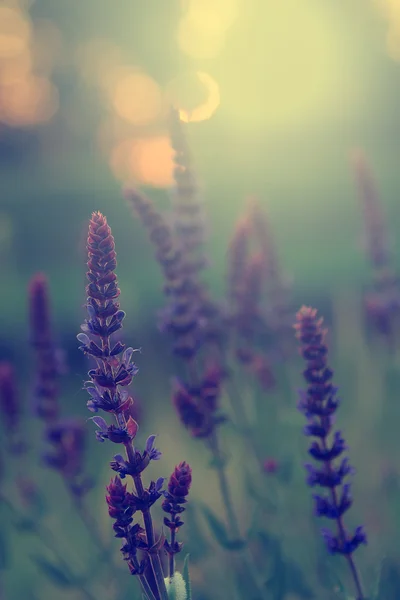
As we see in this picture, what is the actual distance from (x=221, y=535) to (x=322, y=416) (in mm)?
1340

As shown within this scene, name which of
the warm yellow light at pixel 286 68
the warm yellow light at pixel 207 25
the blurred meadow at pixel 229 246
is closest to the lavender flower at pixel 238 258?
the blurred meadow at pixel 229 246

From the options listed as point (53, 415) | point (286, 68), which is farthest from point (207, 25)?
point (53, 415)

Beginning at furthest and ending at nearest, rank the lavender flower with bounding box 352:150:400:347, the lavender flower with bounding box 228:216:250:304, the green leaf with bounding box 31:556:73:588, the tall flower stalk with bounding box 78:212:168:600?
the lavender flower with bounding box 352:150:400:347
the lavender flower with bounding box 228:216:250:304
the green leaf with bounding box 31:556:73:588
the tall flower stalk with bounding box 78:212:168:600

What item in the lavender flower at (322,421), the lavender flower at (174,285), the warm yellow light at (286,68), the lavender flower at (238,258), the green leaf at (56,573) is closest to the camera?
the lavender flower at (322,421)

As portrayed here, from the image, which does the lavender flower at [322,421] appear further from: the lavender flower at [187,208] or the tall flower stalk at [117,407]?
the lavender flower at [187,208]

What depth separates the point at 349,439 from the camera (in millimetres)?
5359

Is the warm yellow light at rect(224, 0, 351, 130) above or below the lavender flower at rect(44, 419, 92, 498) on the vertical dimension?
above

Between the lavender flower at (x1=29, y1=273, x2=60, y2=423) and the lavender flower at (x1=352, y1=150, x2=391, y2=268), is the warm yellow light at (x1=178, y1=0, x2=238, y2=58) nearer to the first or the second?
the lavender flower at (x1=352, y1=150, x2=391, y2=268)

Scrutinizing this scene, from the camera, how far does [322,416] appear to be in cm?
267

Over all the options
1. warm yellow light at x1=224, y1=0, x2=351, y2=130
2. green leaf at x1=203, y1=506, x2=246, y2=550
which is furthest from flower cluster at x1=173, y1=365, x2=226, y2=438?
warm yellow light at x1=224, y1=0, x2=351, y2=130

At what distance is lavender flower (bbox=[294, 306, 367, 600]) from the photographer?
2545 mm

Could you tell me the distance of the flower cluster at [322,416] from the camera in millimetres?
2545

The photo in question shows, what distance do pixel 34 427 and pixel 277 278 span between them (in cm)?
316

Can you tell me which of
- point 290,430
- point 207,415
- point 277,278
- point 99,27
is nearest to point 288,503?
point 290,430
